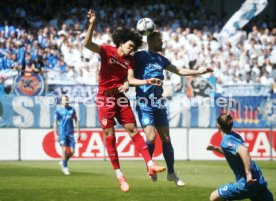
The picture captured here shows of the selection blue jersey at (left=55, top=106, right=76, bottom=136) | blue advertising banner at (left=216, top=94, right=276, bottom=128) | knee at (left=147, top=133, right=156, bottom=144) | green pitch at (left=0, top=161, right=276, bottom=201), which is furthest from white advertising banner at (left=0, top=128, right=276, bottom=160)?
knee at (left=147, top=133, right=156, bottom=144)

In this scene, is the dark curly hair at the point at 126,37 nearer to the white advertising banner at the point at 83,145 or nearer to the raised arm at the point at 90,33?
the raised arm at the point at 90,33

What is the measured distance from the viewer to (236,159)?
12.6 metres

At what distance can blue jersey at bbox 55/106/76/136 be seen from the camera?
78.2ft

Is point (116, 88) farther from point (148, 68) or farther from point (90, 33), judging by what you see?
point (90, 33)

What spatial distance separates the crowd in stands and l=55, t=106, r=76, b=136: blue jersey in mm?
3771

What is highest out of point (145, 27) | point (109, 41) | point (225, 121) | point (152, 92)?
point (109, 41)

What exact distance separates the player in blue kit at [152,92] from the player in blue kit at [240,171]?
280cm

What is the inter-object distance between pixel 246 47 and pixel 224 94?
6630 millimetres

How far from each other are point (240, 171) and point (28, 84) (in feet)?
51.4

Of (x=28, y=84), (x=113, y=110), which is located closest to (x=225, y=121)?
(x=113, y=110)

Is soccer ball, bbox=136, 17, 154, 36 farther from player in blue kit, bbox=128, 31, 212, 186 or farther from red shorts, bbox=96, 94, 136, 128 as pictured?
red shorts, bbox=96, 94, 136, 128

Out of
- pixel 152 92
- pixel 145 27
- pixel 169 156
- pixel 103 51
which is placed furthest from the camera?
pixel 169 156

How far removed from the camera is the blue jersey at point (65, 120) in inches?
939

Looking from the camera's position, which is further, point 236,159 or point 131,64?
point 131,64
